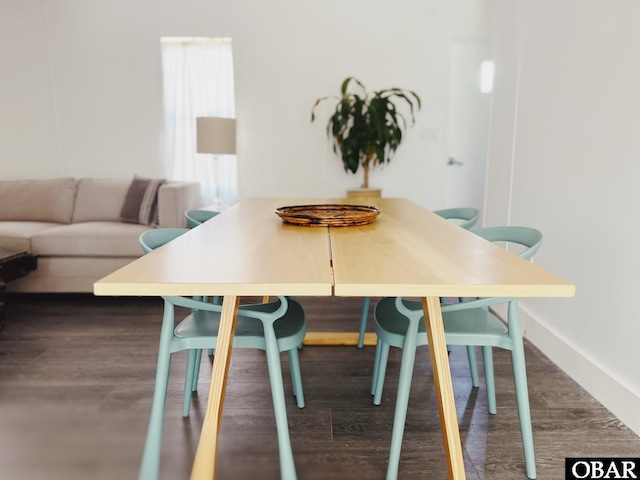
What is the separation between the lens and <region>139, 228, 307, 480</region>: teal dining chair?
130cm

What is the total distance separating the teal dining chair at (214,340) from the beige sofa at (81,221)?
1.73 m

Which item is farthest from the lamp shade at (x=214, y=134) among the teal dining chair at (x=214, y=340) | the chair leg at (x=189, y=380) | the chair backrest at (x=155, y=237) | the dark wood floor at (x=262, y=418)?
Answer: the chair leg at (x=189, y=380)

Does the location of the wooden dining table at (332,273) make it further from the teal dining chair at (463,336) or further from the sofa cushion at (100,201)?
the sofa cushion at (100,201)

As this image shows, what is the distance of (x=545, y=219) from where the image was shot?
237 cm

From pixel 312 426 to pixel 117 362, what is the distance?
1163 mm

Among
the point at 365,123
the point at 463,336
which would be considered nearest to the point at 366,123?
the point at 365,123

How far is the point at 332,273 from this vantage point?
3.42ft

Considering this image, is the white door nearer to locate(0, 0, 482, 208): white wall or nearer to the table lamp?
locate(0, 0, 482, 208): white wall

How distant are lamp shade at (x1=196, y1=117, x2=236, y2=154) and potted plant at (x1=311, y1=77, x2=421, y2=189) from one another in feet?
2.70

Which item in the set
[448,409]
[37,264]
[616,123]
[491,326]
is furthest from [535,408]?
[37,264]

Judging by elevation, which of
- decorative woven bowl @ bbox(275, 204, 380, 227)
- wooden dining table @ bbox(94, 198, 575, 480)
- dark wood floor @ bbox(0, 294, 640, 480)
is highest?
decorative woven bowl @ bbox(275, 204, 380, 227)

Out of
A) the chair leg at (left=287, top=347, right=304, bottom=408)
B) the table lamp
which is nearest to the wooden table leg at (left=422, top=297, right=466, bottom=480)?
the chair leg at (left=287, top=347, right=304, bottom=408)

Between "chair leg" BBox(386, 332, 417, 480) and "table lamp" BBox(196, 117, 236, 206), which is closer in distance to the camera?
"chair leg" BBox(386, 332, 417, 480)

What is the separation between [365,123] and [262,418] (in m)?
2.72
